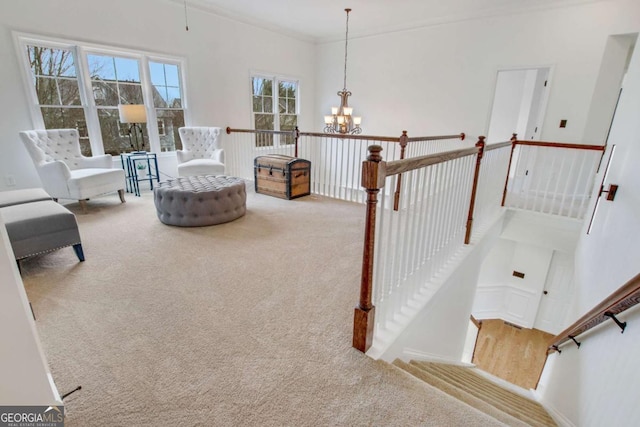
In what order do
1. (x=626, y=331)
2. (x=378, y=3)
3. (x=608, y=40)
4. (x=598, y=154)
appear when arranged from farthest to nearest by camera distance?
(x=378, y=3)
(x=608, y=40)
(x=598, y=154)
(x=626, y=331)

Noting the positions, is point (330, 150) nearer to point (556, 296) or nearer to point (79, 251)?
point (79, 251)

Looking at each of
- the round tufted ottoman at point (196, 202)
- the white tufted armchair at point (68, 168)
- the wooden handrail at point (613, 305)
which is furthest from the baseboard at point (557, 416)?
the white tufted armchair at point (68, 168)

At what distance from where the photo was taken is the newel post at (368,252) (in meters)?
1.38

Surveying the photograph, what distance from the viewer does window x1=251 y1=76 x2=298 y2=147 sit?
6520 mm

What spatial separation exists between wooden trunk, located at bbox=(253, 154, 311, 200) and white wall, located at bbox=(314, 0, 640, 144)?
9.36 feet

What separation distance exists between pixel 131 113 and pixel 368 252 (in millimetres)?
4152

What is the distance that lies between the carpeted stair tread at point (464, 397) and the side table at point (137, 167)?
4578 millimetres

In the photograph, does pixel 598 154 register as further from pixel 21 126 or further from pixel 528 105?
pixel 21 126

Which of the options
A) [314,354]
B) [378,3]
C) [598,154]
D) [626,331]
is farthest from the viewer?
[378,3]

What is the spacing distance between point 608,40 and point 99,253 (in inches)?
262

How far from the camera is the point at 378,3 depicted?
4.89 m

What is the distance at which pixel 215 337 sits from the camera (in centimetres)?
173

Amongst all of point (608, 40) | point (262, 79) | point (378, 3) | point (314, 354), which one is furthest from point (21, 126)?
point (608, 40)
